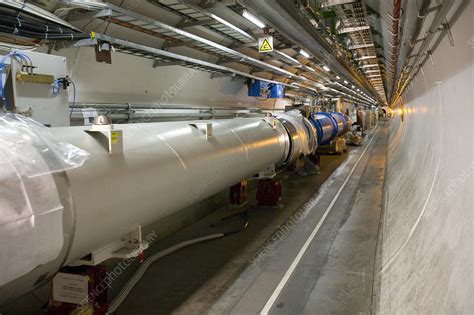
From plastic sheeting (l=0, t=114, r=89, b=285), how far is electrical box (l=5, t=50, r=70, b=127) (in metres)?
0.84

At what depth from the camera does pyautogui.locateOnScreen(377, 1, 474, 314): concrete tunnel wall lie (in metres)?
1.56

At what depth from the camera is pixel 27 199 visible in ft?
3.97

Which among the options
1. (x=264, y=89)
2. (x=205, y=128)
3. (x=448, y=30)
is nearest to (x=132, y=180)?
(x=205, y=128)

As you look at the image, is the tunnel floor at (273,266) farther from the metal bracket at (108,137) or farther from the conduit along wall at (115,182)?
the metal bracket at (108,137)

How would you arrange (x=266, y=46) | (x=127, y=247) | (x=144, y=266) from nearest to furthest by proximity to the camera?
1. (x=127, y=247)
2. (x=144, y=266)
3. (x=266, y=46)

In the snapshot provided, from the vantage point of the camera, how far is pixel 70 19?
328 cm

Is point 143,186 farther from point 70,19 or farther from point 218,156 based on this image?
point 70,19

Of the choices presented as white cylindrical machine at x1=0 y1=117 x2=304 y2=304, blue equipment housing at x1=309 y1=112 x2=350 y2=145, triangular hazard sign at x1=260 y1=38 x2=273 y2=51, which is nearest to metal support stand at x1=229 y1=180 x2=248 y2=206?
triangular hazard sign at x1=260 y1=38 x2=273 y2=51

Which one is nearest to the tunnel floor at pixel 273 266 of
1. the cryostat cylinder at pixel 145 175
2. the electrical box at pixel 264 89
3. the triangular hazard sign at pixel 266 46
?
the cryostat cylinder at pixel 145 175

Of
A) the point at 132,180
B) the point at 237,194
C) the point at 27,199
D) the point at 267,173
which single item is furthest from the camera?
the point at 237,194

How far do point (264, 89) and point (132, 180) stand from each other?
6162mm

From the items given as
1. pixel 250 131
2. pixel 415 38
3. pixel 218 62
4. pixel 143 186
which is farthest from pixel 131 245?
pixel 218 62

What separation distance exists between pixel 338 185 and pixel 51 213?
6.01 metres

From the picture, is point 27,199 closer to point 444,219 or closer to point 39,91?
point 39,91
